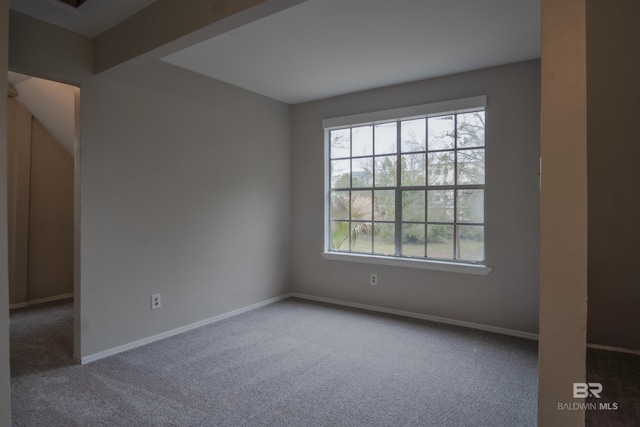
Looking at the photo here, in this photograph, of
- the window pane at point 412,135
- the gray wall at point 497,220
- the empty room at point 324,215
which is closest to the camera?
the empty room at point 324,215

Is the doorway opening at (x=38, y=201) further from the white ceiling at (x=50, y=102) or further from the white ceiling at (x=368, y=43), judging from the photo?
the white ceiling at (x=368, y=43)

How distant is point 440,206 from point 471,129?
32.6 inches

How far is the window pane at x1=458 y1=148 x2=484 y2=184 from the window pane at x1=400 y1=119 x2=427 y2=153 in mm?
424

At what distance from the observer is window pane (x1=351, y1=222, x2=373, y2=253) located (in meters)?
4.21

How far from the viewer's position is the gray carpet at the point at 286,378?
79.8 inches

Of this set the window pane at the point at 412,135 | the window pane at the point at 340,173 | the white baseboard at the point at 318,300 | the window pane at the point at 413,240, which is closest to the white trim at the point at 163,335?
the white baseboard at the point at 318,300

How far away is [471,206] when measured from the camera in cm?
352

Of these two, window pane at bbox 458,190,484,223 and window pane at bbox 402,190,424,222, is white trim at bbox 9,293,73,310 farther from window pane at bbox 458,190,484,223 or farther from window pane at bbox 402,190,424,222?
window pane at bbox 458,190,484,223

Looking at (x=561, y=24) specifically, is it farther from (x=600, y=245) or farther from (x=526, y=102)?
(x=526, y=102)

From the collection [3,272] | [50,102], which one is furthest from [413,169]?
[50,102]

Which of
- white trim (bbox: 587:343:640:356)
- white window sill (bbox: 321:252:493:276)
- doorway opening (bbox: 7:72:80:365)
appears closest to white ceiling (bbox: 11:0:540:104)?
doorway opening (bbox: 7:72:80:365)

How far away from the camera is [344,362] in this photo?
273 cm

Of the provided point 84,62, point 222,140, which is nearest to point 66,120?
point 84,62

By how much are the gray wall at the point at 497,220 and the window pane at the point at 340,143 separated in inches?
10.6
